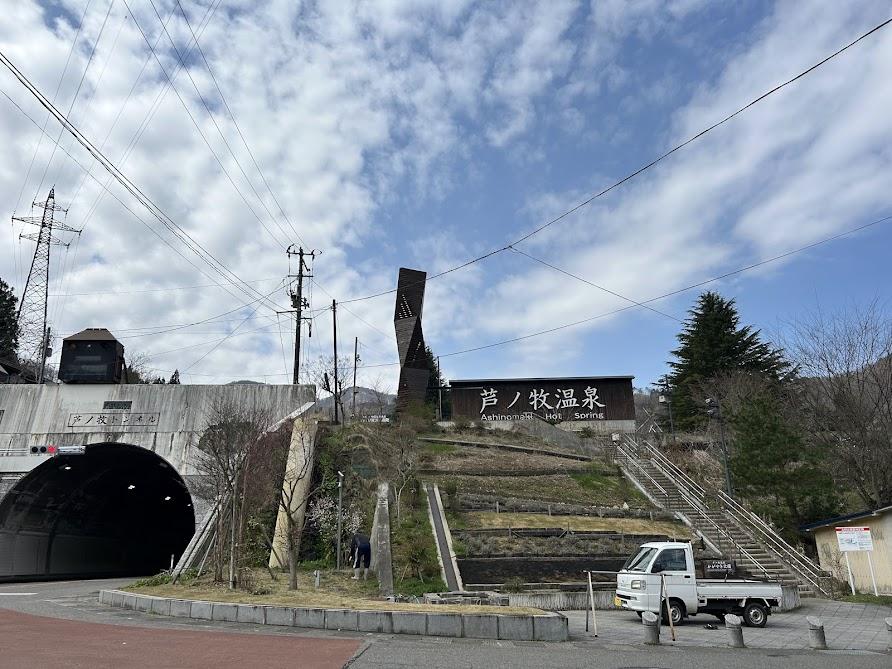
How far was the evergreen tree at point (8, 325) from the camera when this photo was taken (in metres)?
49.2

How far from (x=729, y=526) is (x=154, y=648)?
21.0m

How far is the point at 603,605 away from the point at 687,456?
22.8m

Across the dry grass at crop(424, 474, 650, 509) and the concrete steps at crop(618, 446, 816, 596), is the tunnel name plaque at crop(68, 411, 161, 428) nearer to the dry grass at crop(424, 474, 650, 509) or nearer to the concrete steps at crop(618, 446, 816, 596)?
the dry grass at crop(424, 474, 650, 509)

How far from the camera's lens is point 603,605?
1532 cm

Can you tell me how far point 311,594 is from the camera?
13617mm

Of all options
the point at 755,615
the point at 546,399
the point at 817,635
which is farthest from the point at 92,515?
the point at 817,635

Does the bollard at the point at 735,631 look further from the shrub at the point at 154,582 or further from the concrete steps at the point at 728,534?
the shrub at the point at 154,582

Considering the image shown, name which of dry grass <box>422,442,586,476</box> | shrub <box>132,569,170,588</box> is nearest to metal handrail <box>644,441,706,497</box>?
dry grass <box>422,442,586,476</box>

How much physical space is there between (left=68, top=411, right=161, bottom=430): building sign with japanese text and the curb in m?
20.9

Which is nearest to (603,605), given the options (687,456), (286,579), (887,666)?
(887,666)

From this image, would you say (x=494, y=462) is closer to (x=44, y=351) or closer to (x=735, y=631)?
(x=735, y=631)

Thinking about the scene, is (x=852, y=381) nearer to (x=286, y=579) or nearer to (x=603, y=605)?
(x=603, y=605)

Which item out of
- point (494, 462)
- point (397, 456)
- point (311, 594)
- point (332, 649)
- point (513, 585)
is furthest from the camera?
point (494, 462)

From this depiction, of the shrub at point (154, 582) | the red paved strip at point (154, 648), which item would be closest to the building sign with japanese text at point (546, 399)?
the shrub at point (154, 582)
